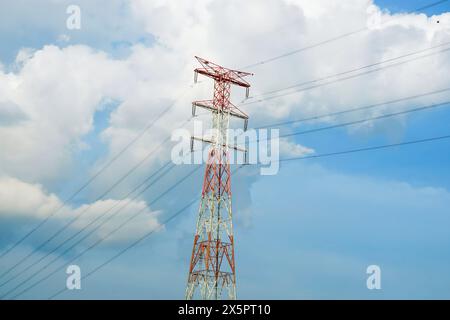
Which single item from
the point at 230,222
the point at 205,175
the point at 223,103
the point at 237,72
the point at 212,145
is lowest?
the point at 230,222

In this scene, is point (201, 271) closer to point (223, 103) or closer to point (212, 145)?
point (212, 145)

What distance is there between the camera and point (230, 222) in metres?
48.2

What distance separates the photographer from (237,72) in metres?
53.1
